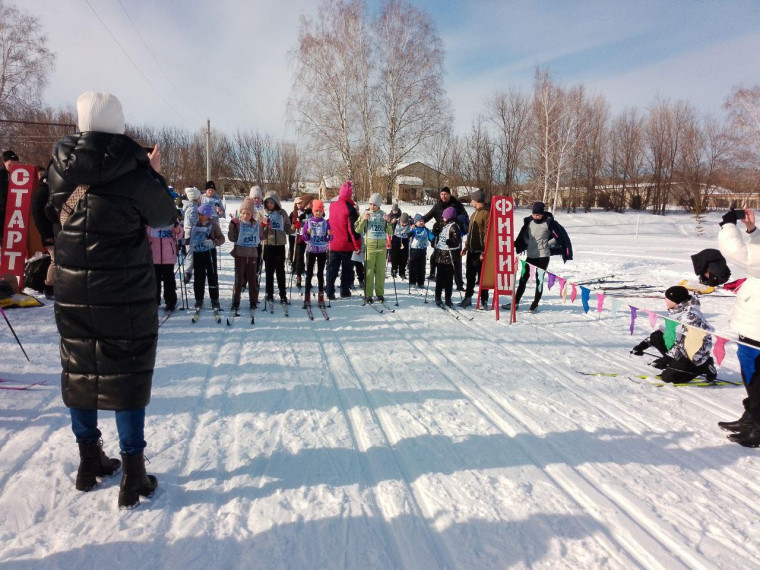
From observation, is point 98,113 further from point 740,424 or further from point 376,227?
point 376,227

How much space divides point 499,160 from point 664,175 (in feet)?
51.2

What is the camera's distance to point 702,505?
102 inches

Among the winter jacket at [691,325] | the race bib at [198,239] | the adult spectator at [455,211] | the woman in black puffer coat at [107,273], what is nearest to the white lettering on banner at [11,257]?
the race bib at [198,239]

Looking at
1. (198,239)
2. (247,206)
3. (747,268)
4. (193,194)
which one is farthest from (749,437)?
(193,194)

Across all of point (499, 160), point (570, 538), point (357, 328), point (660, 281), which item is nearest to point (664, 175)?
point (499, 160)

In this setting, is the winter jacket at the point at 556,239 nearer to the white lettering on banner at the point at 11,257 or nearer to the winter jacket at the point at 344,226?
the winter jacket at the point at 344,226

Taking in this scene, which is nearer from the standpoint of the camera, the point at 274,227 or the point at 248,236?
the point at 248,236

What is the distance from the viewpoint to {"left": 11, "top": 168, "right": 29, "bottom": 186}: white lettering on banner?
539cm

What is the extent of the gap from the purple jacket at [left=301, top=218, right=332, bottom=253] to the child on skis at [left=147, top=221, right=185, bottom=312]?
2.06 metres

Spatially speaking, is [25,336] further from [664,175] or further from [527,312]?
[664,175]

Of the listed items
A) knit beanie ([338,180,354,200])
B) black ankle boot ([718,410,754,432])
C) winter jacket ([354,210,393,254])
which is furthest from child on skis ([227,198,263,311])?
black ankle boot ([718,410,754,432])

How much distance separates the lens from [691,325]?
4.60 meters

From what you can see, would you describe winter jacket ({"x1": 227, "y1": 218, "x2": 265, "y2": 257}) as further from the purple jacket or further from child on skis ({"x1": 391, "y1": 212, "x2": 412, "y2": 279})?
child on skis ({"x1": 391, "y1": 212, "x2": 412, "y2": 279})

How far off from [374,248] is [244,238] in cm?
229
